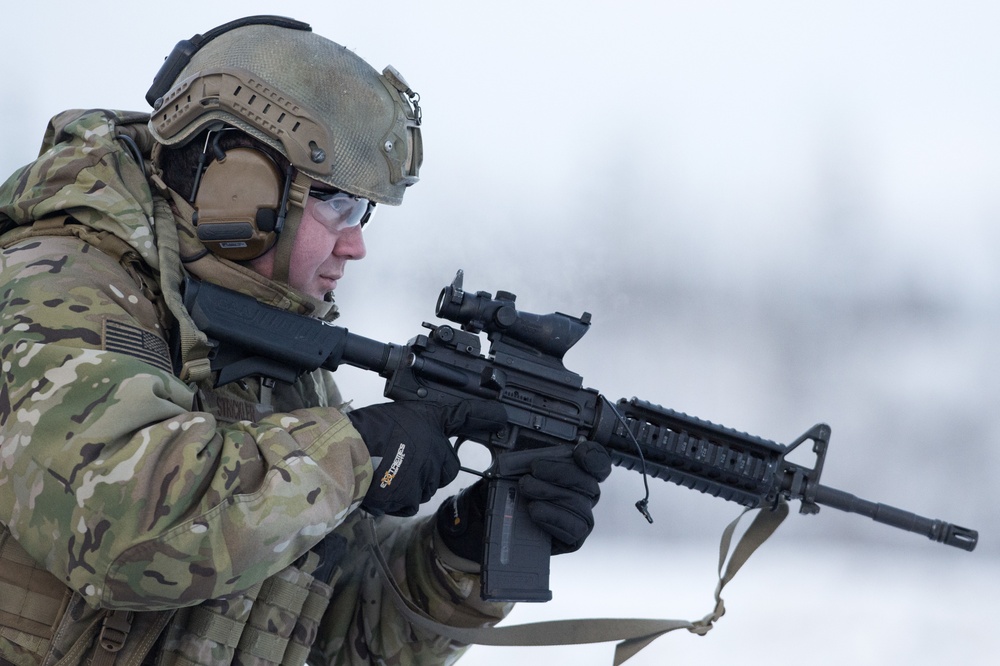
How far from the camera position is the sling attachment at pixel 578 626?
2.36 m

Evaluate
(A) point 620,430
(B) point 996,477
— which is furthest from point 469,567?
(B) point 996,477

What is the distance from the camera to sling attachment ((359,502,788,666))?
236 centimetres

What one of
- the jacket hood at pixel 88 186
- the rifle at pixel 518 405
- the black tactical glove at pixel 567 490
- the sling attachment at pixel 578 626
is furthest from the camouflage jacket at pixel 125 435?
the black tactical glove at pixel 567 490

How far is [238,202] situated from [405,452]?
62 cm

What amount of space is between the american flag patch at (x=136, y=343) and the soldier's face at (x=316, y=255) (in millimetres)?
366

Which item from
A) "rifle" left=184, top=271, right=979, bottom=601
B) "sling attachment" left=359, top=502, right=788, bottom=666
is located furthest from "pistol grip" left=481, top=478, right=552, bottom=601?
"sling attachment" left=359, top=502, right=788, bottom=666

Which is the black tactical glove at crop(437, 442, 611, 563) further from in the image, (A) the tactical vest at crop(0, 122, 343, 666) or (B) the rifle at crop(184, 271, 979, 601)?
(A) the tactical vest at crop(0, 122, 343, 666)

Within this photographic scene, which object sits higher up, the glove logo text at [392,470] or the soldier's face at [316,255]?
the soldier's face at [316,255]

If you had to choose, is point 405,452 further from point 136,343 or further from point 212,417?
point 136,343

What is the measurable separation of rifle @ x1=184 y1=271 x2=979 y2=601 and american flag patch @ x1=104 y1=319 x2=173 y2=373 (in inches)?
5.9

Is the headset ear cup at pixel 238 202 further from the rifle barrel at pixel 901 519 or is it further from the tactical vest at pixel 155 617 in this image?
the rifle barrel at pixel 901 519

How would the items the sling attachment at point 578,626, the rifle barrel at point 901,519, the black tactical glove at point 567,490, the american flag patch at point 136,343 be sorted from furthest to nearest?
the rifle barrel at point 901,519
the sling attachment at point 578,626
the black tactical glove at point 567,490
the american flag patch at point 136,343

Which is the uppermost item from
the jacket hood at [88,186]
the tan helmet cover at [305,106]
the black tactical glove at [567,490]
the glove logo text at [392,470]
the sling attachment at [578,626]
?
the tan helmet cover at [305,106]

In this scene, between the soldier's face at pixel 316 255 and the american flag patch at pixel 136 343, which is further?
the soldier's face at pixel 316 255
